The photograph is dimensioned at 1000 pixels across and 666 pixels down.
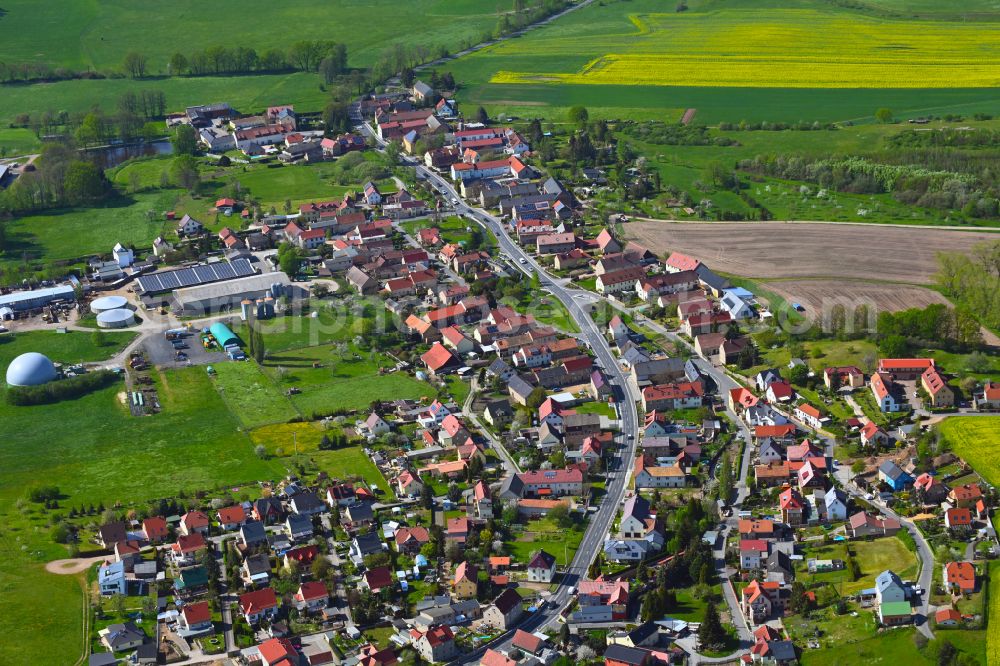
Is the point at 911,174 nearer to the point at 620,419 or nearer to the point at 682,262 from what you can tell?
the point at 682,262

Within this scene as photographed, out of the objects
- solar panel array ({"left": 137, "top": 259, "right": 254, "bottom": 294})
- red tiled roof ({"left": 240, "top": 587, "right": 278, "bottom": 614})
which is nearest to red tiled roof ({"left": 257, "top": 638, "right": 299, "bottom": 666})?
red tiled roof ({"left": 240, "top": 587, "right": 278, "bottom": 614})

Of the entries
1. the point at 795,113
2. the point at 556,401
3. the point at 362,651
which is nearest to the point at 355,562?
the point at 362,651

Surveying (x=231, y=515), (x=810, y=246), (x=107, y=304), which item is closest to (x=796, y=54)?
(x=810, y=246)

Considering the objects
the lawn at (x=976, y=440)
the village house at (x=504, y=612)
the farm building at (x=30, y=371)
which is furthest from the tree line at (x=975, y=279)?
the farm building at (x=30, y=371)

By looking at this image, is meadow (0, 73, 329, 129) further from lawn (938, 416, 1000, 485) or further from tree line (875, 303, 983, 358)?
lawn (938, 416, 1000, 485)

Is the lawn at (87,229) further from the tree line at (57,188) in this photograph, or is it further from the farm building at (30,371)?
the farm building at (30,371)

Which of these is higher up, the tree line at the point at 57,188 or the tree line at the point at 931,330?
the tree line at the point at 57,188

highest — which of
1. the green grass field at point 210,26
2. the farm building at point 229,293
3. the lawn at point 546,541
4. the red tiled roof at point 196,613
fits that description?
the green grass field at point 210,26

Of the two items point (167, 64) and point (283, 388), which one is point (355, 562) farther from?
point (167, 64)
